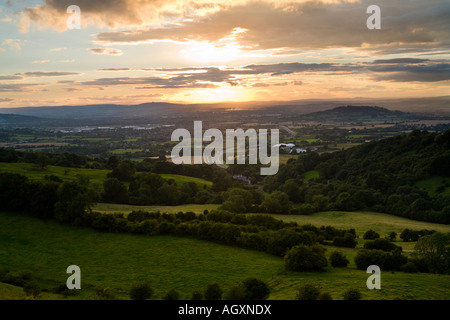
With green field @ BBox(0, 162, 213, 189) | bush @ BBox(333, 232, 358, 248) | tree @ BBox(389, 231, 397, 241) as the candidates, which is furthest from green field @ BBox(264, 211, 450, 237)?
green field @ BBox(0, 162, 213, 189)

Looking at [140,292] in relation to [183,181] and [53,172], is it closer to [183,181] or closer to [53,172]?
[53,172]

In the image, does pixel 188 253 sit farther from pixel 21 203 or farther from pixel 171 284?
pixel 21 203

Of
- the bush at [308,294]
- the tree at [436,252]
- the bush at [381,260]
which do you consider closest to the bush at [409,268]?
the bush at [381,260]

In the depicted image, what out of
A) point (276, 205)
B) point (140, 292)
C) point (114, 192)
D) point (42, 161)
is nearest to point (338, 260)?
point (140, 292)

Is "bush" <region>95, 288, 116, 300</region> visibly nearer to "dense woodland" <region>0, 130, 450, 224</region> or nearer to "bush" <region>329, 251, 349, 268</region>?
"bush" <region>329, 251, 349, 268</region>
